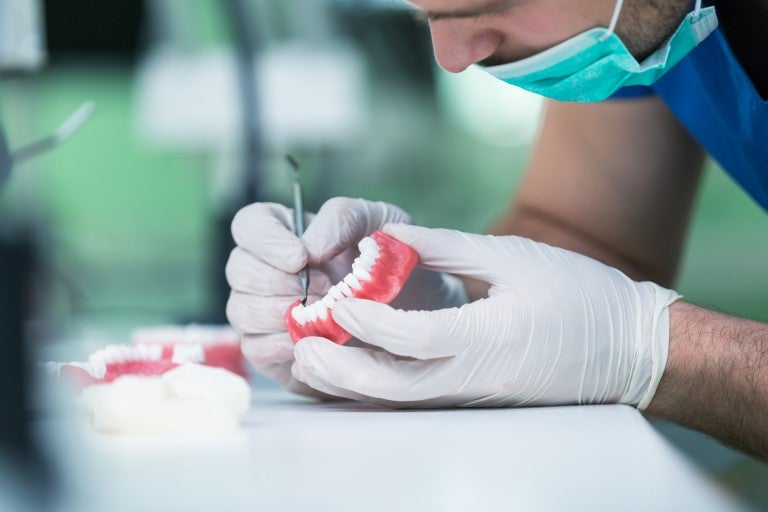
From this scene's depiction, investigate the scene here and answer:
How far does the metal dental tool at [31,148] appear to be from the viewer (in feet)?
4.21

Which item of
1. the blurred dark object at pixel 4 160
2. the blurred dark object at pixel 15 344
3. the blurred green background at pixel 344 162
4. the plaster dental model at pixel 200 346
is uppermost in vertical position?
the blurred dark object at pixel 15 344

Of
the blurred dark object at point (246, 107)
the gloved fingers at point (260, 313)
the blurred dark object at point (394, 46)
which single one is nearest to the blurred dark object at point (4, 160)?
the gloved fingers at point (260, 313)

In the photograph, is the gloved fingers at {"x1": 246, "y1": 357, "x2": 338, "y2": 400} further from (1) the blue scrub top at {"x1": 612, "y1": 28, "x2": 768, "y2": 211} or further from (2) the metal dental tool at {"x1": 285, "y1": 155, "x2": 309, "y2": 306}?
(1) the blue scrub top at {"x1": 612, "y1": 28, "x2": 768, "y2": 211}

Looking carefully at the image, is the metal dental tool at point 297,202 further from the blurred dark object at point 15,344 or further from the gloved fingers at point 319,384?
the blurred dark object at point 15,344

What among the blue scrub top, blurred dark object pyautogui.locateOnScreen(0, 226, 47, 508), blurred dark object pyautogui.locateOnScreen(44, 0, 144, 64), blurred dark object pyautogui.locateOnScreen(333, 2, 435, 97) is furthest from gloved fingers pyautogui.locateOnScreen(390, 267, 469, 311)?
blurred dark object pyautogui.locateOnScreen(44, 0, 144, 64)

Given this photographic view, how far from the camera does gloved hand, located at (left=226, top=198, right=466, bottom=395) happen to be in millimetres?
1128

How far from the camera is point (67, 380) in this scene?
3.34ft

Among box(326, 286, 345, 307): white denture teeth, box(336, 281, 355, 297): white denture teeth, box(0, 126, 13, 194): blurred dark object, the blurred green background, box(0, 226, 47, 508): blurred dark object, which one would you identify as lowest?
the blurred green background

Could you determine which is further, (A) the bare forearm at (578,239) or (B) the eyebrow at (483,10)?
(A) the bare forearm at (578,239)

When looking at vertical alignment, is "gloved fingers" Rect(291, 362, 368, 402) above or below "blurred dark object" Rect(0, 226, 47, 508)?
below

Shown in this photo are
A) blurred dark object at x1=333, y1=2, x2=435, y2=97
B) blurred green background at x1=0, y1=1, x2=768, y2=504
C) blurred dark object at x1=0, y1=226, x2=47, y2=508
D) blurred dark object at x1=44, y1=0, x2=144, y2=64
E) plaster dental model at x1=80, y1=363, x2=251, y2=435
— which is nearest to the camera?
blurred dark object at x1=0, y1=226, x2=47, y2=508

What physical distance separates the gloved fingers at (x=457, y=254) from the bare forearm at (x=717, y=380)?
0.72 ft

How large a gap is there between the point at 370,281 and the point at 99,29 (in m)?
6.60

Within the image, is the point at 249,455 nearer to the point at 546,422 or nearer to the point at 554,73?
the point at 546,422
